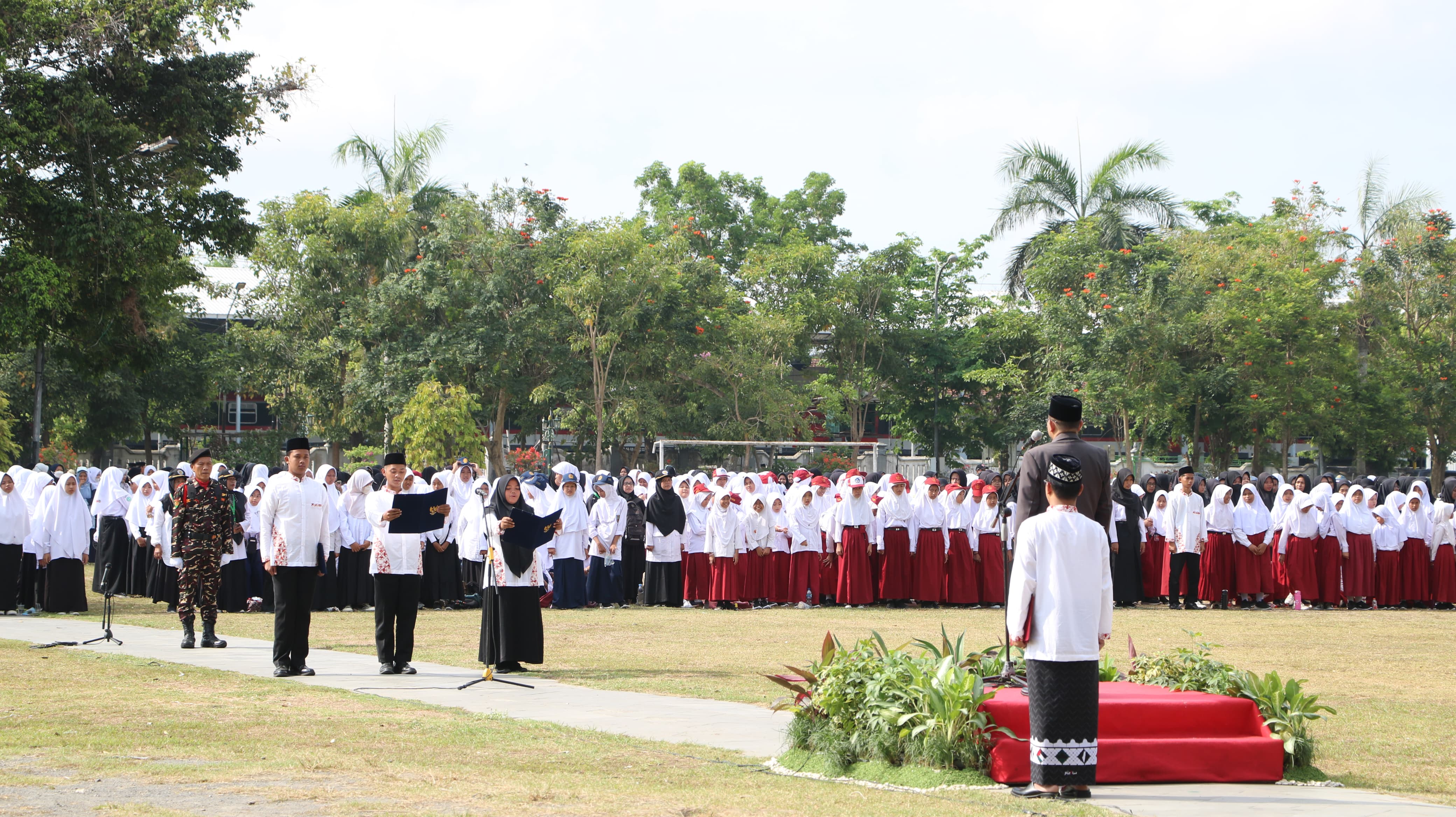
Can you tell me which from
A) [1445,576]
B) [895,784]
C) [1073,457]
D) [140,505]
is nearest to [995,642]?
[1073,457]

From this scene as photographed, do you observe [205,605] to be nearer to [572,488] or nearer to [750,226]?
[572,488]

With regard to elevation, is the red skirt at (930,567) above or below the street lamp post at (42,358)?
below

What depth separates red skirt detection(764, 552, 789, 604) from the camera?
19.7m

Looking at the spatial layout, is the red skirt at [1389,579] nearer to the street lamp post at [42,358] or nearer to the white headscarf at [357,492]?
the white headscarf at [357,492]

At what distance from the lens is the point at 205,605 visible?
12633 mm

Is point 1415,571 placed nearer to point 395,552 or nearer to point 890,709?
point 395,552

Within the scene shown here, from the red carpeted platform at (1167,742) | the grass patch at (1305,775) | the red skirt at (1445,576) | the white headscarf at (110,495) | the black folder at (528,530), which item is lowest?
the grass patch at (1305,775)

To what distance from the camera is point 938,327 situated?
122 feet

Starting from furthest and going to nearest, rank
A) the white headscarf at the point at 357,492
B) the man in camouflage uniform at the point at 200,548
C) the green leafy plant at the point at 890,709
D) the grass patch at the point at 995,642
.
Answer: the white headscarf at the point at 357,492
the man in camouflage uniform at the point at 200,548
the grass patch at the point at 995,642
the green leafy plant at the point at 890,709

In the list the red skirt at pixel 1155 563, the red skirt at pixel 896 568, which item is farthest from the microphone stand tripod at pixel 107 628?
the red skirt at pixel 1155 563

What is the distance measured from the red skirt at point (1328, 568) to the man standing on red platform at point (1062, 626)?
1436 centimetres

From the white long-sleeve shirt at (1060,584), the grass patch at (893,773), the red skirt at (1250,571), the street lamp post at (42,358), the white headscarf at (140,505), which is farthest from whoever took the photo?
the red skirt at (1250,571)

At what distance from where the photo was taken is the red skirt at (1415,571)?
19.5 meters

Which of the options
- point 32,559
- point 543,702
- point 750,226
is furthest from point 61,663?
point 750,226
